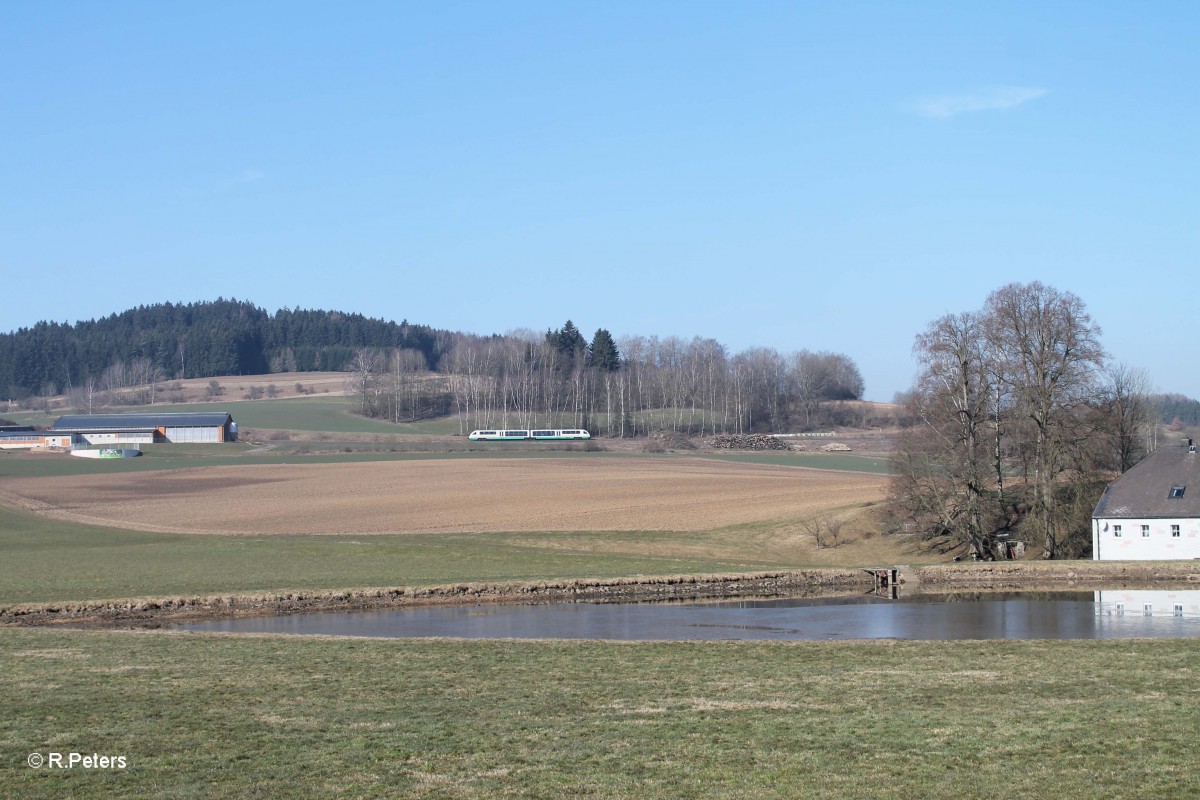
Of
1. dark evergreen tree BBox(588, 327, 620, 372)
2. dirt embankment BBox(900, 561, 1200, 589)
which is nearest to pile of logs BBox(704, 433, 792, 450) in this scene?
dark evergreen tree BBox(588, 327, 620, 372)

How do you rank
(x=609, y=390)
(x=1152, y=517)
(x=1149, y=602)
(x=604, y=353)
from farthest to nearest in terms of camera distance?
(x=604, y=353), (x=609, y=390), (x=1152, y=517), (x=1149, y=602)

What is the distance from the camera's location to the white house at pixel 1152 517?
4212cm

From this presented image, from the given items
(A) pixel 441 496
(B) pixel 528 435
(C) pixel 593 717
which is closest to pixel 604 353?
(B) pixel 528 435

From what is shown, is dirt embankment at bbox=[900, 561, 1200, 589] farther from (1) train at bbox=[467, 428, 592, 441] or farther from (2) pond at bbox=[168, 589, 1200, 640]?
(1) train at bbox=[467, 428, 592, 441]

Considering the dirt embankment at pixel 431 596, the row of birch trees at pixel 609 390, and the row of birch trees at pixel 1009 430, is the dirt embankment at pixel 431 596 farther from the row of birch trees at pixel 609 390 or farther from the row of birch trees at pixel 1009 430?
the row of birch trees at pixel 609 390

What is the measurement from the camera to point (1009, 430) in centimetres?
4653

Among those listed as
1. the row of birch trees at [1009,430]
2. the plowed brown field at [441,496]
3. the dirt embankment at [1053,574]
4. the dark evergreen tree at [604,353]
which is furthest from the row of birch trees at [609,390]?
the dirt embankment at [1053,574]

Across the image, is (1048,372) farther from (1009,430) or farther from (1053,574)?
(1053,574)

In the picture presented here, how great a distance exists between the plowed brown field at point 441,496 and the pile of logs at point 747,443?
26172 mm

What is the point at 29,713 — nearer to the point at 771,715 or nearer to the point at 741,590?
A: the point at 771,715

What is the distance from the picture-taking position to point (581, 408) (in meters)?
147

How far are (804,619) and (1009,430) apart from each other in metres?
23.3

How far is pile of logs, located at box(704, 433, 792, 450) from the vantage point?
113 m

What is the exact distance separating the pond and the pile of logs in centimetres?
7985
